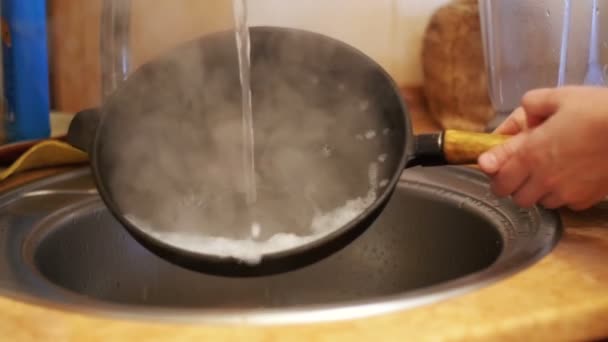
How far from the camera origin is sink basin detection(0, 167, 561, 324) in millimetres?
679

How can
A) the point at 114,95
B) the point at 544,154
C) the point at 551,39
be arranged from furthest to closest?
the point at 551,39 < the point at 114,95 < the point at 544,154

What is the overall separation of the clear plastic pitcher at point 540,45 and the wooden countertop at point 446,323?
1.51ft

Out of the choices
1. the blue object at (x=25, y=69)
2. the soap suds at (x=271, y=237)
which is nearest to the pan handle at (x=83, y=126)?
the soap suds at (x=271, y=237)

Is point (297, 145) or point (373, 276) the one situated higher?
point (297, 145)

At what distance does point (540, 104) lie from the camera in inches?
23.7

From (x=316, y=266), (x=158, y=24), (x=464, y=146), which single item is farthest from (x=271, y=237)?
(x=158, y=24)

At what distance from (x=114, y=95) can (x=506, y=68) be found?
517mm

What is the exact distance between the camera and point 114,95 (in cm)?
72

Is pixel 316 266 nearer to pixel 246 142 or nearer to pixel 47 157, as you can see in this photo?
pixel 246 142

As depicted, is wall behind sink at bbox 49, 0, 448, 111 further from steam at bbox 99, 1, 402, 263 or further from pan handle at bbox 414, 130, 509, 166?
pan handle at bbox 414, 130, 509, 166

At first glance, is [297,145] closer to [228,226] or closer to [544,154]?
[228,226]

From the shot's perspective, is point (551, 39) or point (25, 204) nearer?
point (25, 204)

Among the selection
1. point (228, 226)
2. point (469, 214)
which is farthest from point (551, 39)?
point (228, 226)

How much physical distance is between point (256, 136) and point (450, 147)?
0.79ft
